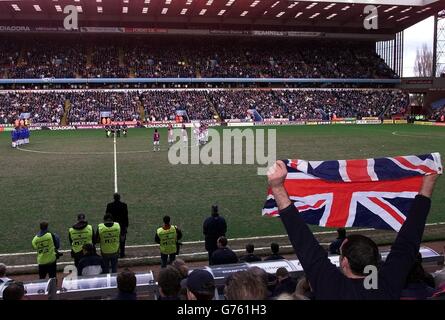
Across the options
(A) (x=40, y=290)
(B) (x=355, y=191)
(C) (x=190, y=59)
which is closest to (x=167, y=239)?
(A) (x=40, y=290)

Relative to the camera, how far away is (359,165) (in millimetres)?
6863

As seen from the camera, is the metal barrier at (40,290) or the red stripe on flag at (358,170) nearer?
the metal barrier at (40,290)

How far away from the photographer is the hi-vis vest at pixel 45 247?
8.41 meters

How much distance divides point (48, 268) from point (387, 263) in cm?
738

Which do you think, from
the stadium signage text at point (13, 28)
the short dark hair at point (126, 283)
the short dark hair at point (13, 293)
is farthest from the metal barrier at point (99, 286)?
the stadium signage text at point (13, 28)

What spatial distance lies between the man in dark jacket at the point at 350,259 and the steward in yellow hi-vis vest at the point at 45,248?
6702 mm

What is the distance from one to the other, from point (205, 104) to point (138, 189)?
42.6 m

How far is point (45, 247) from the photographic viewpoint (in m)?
→ 8.45

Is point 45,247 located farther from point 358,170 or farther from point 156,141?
point 156,141

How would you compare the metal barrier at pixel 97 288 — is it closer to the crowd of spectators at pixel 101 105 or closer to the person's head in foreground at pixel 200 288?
the person's head in foreground at pixel 200 288

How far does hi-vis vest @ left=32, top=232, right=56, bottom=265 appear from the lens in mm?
8406

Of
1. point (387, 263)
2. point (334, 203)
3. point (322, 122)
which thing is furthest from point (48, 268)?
point (322, 122)
